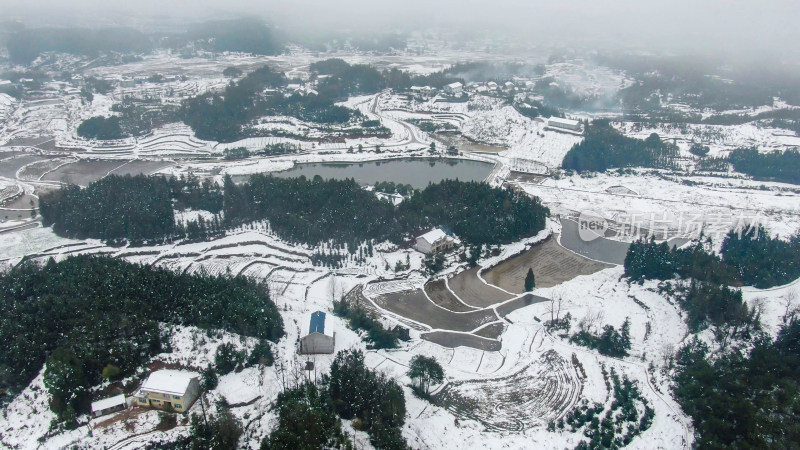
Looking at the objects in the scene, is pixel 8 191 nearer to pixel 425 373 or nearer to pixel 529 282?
pixel 425 373

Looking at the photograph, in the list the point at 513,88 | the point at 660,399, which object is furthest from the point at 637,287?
the point at 513,88

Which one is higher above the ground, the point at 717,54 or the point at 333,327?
the point at 717,54

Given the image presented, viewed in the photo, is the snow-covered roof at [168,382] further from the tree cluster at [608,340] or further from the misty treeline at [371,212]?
the tree cluster at [608,340]

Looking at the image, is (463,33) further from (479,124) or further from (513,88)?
(479,124)

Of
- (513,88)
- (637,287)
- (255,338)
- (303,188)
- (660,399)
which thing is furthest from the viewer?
(513,88)

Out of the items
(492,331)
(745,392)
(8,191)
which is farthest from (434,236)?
(8,191)

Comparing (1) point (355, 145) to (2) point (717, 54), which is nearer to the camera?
(1) point (355, 145)

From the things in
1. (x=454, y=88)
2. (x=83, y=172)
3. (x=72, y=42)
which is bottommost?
(x=83, y=172)
